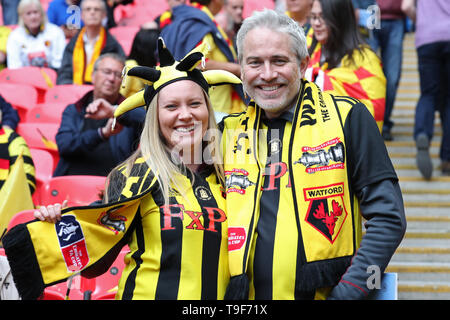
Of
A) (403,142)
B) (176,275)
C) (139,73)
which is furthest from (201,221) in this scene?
(403,142)

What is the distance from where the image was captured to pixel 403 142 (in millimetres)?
6148

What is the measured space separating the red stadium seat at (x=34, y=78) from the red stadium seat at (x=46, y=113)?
942mm

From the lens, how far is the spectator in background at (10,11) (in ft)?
31.3

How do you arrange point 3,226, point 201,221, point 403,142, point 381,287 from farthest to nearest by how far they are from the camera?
point 403,142
point 3,226
point 201,221
point 381,287

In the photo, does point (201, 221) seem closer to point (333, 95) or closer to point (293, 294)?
point (293, 294)

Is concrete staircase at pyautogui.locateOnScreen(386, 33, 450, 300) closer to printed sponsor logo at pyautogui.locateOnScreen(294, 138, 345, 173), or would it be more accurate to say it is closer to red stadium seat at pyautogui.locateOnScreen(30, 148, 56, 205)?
printed sponsor logo at pyautogui.locateOnScreen(294, 138, 345, 173)

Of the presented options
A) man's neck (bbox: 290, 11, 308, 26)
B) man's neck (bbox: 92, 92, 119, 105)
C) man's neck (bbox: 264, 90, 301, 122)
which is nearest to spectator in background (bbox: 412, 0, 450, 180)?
man's neck (bbox: 290, 11, 308, 26)

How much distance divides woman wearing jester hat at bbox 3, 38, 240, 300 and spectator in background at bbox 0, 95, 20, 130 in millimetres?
3241

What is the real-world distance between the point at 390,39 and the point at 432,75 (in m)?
0.85

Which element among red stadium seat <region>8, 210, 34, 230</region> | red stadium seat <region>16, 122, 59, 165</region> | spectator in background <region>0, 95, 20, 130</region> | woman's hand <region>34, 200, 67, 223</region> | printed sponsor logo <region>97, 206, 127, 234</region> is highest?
spectator in background <region>0, 95, 20, 130</region>

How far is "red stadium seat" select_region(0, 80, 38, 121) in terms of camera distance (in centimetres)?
687

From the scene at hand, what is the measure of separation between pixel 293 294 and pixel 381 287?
327mm

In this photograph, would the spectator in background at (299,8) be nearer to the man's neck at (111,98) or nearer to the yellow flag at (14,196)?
the man's neck at (111,98)

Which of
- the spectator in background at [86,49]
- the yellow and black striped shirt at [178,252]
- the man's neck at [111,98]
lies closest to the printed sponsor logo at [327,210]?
the yellow and black striped shirt at [178,252]
